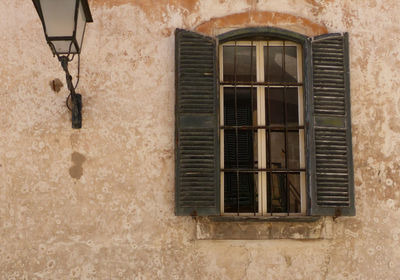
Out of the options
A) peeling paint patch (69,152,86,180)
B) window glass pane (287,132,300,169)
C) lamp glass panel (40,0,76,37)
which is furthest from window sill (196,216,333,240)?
lamp glass panel (40,0,76,37)

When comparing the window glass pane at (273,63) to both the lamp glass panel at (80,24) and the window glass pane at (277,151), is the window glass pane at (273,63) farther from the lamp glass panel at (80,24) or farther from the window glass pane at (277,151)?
the lamp glass panel at (80,24)

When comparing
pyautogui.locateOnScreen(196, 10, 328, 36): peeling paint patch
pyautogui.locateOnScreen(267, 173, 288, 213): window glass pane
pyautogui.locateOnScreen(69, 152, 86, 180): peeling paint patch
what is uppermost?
pyautogui.locateOnScreen(196, 10, 328, 36): peeling paint patch

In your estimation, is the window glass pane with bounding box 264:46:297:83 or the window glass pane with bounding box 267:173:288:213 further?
the window glass pane with bounding box 264:46:297:83

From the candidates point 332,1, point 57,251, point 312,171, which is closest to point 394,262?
point 312,171

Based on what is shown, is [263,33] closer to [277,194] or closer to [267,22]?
[267,22]

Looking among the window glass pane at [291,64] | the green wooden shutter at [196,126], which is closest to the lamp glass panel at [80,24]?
the green wooden shutter at [196,126]

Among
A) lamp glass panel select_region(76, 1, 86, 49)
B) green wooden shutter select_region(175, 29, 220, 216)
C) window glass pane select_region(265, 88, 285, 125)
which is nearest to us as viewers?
lamp glass panel select_region(76, 1, 86, 49)

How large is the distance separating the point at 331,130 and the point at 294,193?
2.24 ft

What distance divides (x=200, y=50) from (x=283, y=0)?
97 centimetres

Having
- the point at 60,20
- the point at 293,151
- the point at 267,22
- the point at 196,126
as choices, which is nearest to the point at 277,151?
the point at 293,151

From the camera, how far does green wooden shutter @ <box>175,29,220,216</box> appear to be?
166 inches

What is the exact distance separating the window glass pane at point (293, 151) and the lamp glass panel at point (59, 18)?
2259 millimetres

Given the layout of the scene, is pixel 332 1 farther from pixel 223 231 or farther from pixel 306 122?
pixel 223 231

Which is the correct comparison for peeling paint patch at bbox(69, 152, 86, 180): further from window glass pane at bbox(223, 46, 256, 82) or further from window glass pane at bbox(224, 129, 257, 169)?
window glass pane at bbox(223, 46, 256, 82)
